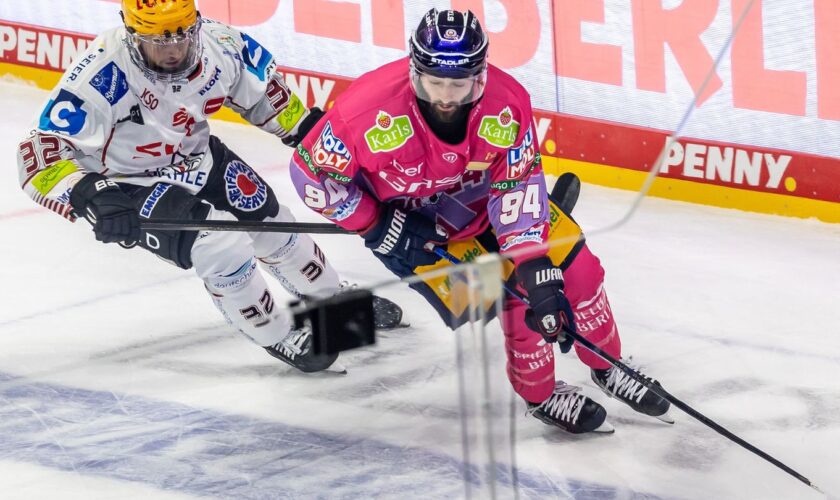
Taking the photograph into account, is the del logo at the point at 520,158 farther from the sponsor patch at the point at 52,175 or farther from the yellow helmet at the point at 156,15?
the sponsor patch at the point at 52,175

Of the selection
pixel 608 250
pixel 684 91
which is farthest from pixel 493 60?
pixel 608 250

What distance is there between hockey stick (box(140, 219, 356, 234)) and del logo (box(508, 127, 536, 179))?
1.77 ft

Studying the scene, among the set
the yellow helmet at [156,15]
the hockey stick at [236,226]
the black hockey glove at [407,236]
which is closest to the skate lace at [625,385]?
the black hockey glove at [407,236]

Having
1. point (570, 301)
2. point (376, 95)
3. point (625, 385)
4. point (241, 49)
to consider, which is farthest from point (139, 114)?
point (625, 385)

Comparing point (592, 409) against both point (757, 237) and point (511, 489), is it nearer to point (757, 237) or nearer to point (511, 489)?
point (511, 489)

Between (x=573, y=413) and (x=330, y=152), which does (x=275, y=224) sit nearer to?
(x=330, y=152)

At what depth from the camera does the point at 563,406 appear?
3852mm

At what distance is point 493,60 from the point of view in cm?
596

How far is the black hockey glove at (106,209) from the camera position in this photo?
3904mm

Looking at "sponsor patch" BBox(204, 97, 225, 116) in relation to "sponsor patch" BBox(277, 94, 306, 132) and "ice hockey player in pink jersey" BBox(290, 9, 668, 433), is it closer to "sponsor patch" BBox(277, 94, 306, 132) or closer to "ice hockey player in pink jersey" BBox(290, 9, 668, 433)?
"sponsor patch" BBox(277, 94, 306, 132)

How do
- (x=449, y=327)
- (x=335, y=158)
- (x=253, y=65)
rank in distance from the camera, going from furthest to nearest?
(x=253, y=65) < (x=335, y=158) < (x=449, y=327)

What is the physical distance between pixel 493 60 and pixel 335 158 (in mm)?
2299

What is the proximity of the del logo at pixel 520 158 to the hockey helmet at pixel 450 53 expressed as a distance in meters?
0.18

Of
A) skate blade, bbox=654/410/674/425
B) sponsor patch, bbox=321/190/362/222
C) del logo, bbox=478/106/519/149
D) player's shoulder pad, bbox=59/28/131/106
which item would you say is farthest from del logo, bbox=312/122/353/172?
skate blade, bbox=654/410/674/425
